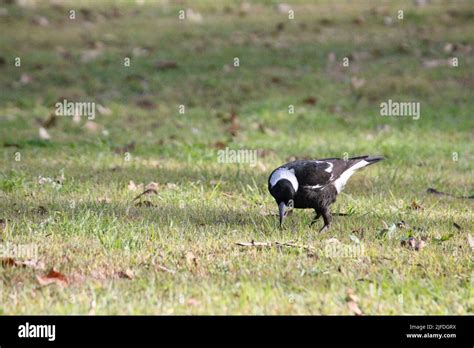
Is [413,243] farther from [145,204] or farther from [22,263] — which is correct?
[22,263]

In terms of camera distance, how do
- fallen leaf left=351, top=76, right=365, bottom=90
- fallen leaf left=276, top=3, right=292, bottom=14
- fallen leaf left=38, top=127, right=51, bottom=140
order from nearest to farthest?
fallen leaf left=38, top=127, right=51, bottom=140, fallen leaf left=351, top=76, right=365, bottom=90, fallen leaf left=276, top=3, right=292, bottom=14

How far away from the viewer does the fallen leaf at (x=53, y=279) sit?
579 cm

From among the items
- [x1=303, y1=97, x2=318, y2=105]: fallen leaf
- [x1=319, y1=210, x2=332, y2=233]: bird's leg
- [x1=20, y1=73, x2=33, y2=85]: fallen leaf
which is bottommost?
[x1=319, y1=210, x2=332, y2=233]: bird's leg

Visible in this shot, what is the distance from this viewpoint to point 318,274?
6.08m

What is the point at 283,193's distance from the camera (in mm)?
7285

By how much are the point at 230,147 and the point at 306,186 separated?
3.87 metres

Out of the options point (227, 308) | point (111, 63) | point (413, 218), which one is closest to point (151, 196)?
point (413, 218)

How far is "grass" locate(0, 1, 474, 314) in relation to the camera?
5824 millimetres

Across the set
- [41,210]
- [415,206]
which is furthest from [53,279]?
[415,206]

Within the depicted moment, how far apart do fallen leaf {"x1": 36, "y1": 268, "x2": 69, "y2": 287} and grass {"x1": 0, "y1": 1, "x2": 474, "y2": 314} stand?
5 cm

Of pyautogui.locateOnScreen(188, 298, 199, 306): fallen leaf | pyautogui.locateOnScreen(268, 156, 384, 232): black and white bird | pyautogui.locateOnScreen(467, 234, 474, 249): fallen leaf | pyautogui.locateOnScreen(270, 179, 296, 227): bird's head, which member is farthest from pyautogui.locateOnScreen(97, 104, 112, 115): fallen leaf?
pyautogui.locateOnScreen(188, 298, 199, 306): fallen leaf

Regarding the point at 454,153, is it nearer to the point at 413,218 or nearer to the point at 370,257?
the point at 413,218

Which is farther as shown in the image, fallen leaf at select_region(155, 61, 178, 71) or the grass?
fallen leaf at select_region(155, 61, 178, 71)

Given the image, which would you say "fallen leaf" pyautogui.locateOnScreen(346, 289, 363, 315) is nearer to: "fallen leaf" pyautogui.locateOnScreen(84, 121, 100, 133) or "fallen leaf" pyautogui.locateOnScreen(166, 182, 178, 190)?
"fallen leaf" pyautogui.locateOnScreen(166, 182, 178, 190)
